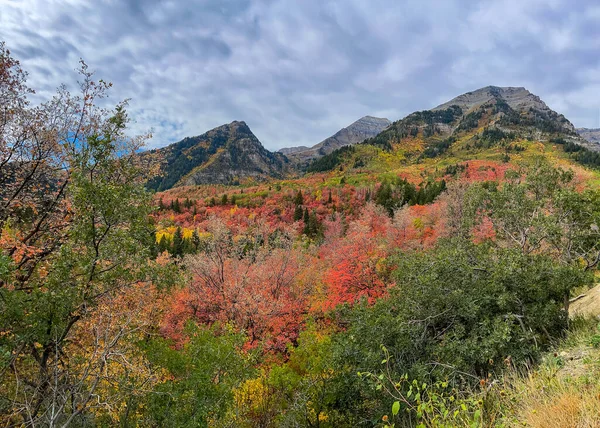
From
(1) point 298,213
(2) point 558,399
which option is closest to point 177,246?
(1) point 298,213

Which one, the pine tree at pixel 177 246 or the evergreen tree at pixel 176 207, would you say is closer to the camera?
the pine tree at pixel 177 246

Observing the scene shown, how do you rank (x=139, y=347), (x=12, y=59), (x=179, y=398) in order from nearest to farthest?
(x=179, y=398) < (x=139, y=347) < (x=12, y=59)

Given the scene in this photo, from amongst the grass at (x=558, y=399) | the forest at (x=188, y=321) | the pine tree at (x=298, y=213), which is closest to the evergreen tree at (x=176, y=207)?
the pine tree at (x=298, y=213)

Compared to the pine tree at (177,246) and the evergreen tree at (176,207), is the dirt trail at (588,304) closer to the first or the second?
the pine tree at (177,246)

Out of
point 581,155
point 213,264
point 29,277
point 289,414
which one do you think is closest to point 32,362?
point 29,277

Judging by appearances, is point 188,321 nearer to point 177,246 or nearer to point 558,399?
point 558,399

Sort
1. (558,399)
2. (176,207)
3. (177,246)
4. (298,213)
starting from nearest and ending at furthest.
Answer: (558,399), (177,246), (298,213), (176,207)

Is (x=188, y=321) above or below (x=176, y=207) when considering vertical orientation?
below

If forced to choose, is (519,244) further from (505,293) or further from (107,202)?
(107,202)

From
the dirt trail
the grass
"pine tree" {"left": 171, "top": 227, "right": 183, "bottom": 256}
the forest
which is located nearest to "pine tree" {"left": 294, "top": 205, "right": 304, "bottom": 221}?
"pine tree" {"left": 171, "top": 227, "right": 183, "bottom": 256}

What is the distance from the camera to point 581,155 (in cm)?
12138

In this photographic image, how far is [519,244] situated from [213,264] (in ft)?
78.3

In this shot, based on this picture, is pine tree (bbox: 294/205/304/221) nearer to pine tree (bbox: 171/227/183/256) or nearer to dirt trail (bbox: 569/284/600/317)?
pine tree (bbox: 171/227/183/256)

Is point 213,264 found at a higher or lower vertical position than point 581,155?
lower
